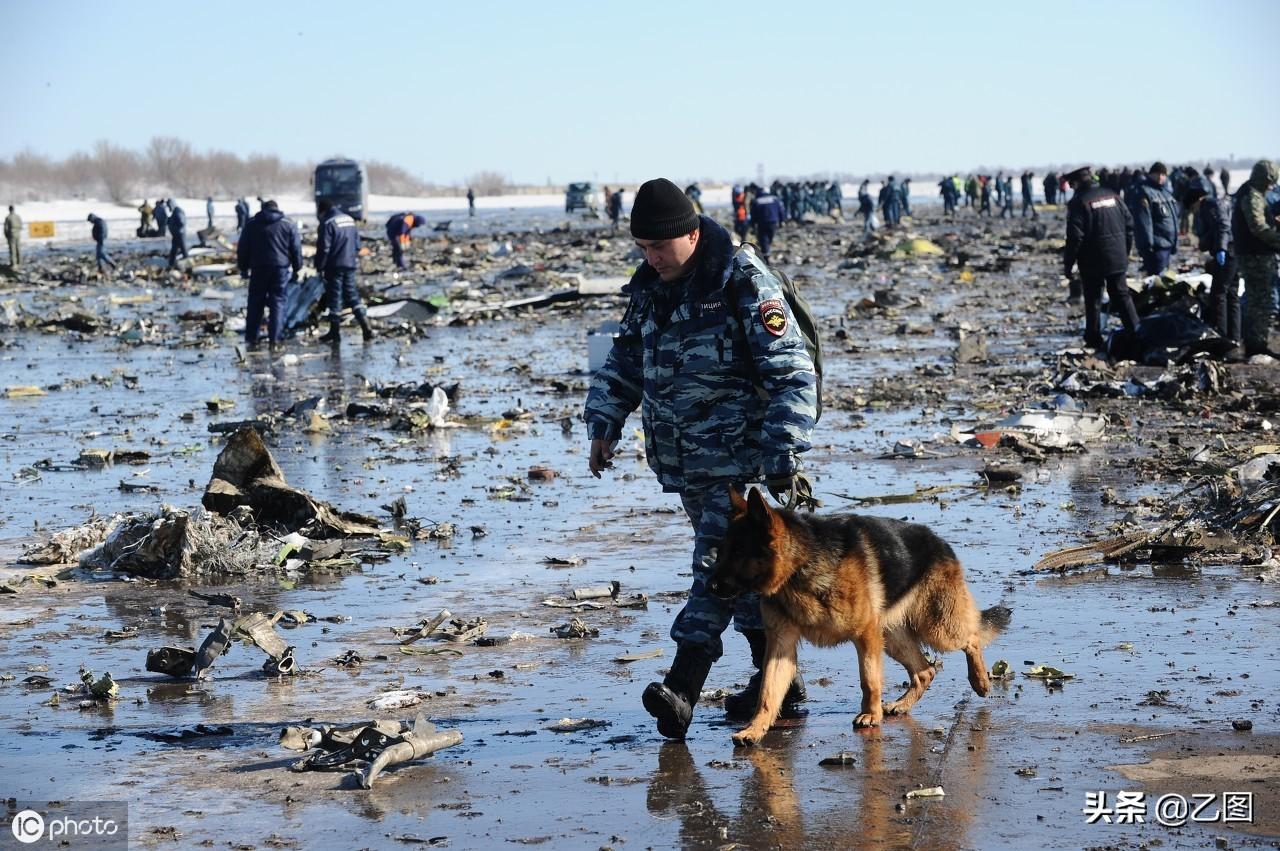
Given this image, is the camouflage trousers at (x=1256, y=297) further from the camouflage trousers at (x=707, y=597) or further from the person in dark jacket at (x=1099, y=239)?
the camouflage trousers at (x=707, y=597)

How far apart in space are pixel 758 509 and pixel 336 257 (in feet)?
47.7

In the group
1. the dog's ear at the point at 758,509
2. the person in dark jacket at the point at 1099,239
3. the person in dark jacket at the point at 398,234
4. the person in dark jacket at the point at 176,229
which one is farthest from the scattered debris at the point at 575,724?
the person in dark jacket at the point at 176,229

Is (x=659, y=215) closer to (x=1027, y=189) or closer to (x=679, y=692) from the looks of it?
(x=679, y=692)

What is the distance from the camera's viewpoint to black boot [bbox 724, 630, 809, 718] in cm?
Result: 491

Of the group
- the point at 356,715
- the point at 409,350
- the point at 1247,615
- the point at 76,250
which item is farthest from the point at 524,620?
the point at 76,250

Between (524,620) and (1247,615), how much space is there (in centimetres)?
298

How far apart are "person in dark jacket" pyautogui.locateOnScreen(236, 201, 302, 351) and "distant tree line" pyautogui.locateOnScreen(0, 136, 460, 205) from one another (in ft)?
387

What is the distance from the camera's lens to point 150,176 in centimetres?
14125

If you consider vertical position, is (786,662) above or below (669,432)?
below

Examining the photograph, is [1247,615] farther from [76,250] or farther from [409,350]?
[76,250]

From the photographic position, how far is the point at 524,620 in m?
6.37

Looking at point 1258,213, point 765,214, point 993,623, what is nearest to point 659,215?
point 993,623

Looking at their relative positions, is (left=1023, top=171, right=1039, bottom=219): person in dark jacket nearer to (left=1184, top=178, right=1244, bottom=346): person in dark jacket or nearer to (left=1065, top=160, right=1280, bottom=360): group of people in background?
(left=1065, top=160, right=1280, bottom=360): group of people in background

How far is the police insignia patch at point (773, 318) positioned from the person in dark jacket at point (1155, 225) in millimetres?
13876
